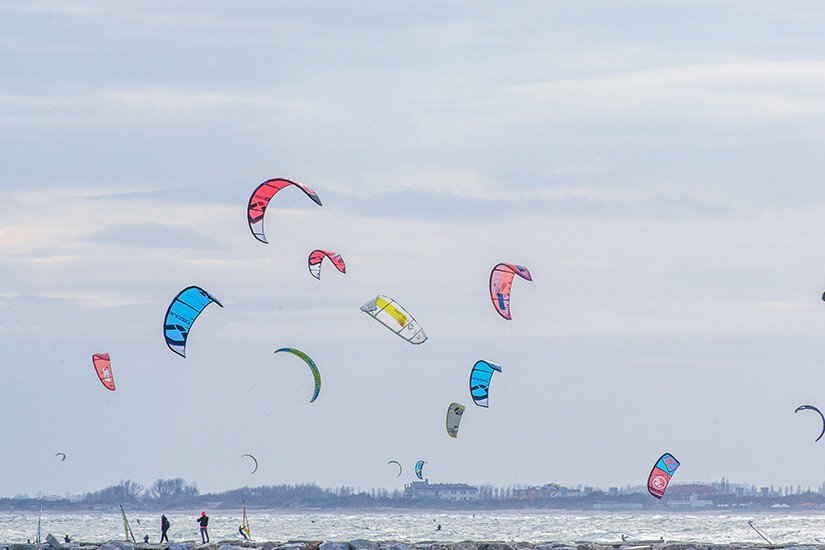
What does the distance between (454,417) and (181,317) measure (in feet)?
37.1

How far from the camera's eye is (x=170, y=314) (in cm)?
2550

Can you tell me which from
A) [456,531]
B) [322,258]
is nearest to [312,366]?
[322,258]

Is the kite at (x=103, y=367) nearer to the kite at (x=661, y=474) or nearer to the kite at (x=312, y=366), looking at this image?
the kite at (x=312, y=366)

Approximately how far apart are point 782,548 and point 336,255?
12.8 meters

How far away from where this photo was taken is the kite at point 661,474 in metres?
32.8

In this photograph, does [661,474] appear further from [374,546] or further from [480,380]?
[374,546]

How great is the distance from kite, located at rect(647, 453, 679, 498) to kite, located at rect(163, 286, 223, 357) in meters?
13.7

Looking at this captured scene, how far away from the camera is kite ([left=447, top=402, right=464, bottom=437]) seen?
3416cm

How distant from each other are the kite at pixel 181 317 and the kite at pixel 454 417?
10.6 metres

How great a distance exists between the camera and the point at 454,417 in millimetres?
34688

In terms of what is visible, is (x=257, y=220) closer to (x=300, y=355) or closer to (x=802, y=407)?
(x=300, y=355)

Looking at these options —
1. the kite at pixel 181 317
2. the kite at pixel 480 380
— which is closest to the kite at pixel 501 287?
the kite at pixel 480 380

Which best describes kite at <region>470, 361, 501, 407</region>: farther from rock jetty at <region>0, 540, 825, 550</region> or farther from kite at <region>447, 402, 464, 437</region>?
rock jetty at <region>0, 540, 825, 550</region>

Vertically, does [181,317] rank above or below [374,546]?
above
